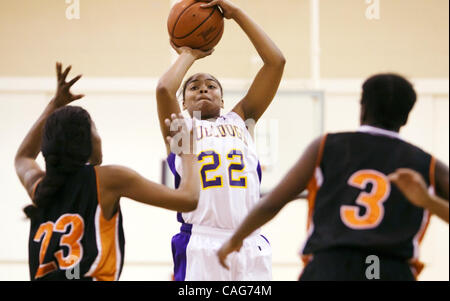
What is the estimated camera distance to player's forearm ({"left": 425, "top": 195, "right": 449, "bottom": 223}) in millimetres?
2232

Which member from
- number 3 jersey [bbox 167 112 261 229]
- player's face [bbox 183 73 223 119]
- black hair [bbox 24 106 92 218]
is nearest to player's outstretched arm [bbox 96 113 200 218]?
black hair [bbox 24 106 92 218]

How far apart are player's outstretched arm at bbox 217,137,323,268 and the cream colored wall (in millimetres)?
6855

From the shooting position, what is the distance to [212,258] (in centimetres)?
361

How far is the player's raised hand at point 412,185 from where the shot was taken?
219 cm

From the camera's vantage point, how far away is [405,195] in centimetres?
230

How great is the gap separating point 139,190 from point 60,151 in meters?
0.37

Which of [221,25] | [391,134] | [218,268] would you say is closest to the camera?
[391,134]

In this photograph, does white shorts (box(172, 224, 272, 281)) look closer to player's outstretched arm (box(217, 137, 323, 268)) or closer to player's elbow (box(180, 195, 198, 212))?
player's elbow (box(180, 195, 198, 212))

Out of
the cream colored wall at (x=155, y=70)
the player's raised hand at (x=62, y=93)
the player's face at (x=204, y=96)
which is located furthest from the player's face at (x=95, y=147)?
the cream colored wall at (x=155, y=70)

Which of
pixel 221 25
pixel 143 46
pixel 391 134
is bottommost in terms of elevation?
pixel 391 134

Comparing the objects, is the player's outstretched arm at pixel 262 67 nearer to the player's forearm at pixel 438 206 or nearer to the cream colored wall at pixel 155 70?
the player's forearm at pixel 438 206

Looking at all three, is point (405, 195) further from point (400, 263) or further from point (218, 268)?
point (218, 268)
